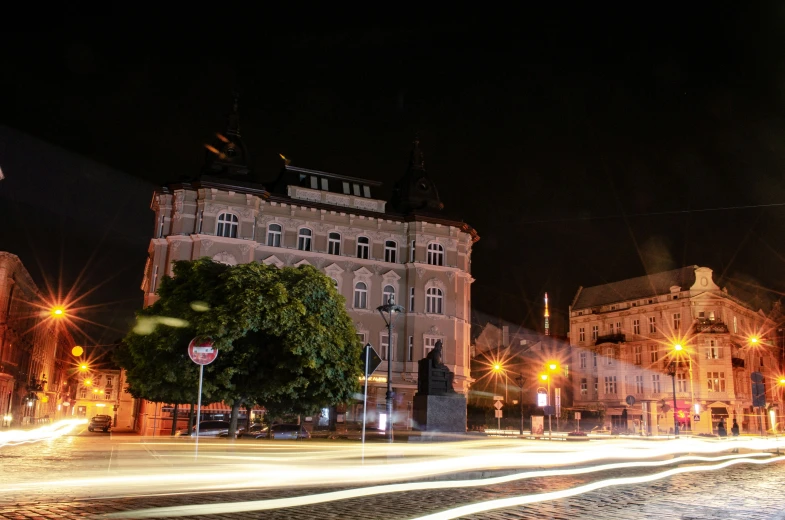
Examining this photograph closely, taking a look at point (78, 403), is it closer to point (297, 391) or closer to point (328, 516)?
point (297, 391)

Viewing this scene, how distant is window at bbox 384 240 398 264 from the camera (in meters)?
51.4

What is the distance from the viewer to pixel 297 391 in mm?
30312

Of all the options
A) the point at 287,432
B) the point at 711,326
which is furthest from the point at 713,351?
the point at 287,432

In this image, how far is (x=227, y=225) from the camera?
46188 millimetres

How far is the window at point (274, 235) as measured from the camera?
158 feet

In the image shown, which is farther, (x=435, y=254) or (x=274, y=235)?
(x=435, y=254)

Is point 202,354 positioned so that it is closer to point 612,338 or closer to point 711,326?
point 711,326

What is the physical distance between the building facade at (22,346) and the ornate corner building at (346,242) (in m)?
15.0

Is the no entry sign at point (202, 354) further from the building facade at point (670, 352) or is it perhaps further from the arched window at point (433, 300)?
the building facade at point (670, 352)

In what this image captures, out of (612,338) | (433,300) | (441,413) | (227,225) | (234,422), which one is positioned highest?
(227,225)

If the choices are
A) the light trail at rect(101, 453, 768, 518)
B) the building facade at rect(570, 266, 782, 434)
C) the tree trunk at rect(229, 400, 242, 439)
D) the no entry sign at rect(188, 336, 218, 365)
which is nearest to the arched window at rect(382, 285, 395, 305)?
the tree trunk at rect(229, 400, 242, 439)

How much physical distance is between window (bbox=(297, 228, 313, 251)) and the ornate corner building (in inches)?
3.2

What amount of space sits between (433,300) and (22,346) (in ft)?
147

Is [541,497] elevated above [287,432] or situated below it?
above
